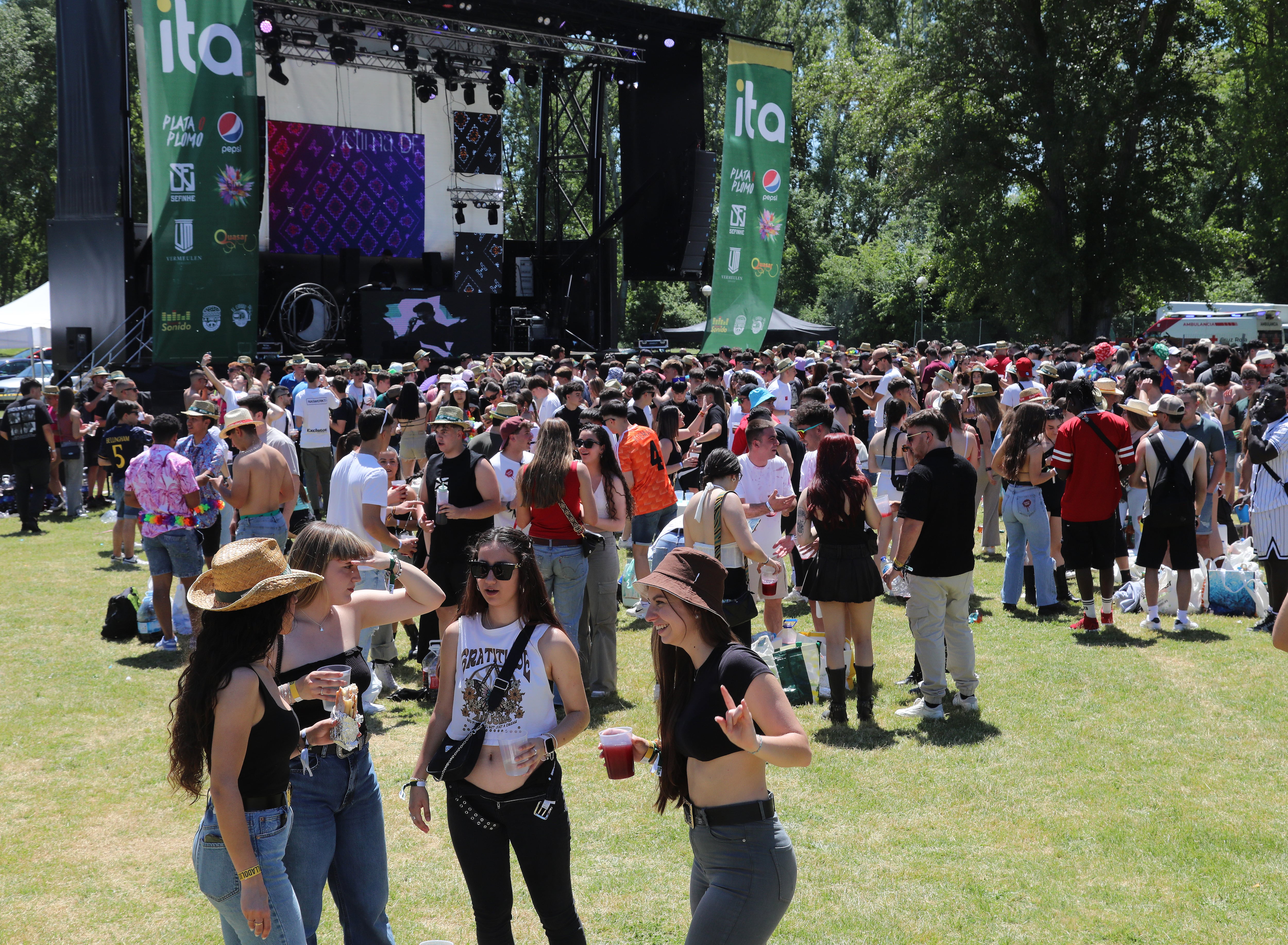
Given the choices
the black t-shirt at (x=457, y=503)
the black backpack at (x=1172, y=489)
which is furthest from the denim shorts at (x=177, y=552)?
the black backpack at (x=1172, y=489)

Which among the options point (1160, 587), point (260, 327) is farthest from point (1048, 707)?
point (260, 327)

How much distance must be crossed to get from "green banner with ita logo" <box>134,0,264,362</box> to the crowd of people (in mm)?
2131

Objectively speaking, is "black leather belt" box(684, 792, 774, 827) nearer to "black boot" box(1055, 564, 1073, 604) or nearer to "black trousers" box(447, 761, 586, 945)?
"black trousers" box(447, 761, 586, 945)

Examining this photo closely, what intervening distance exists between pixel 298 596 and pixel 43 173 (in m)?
42.6

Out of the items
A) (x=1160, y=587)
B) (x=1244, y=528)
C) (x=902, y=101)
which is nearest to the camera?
(x=1160, y=587)

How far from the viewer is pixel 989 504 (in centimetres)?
1040

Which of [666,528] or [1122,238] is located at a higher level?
[1122,238]

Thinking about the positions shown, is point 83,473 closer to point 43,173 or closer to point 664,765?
point 664,765

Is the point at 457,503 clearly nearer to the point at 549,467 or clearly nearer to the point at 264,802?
the point at 549,467

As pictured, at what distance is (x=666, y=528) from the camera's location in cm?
653

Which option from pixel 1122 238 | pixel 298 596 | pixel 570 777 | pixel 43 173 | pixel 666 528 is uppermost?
pixel 43 173

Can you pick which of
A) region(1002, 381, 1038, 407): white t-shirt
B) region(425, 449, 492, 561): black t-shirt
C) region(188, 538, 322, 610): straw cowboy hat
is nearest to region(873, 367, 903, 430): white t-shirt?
region(1002, 381, 1038, 407): white t-shirt

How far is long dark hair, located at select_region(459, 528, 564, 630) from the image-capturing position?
10.9 ft

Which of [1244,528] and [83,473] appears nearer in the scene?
[1244,528]
